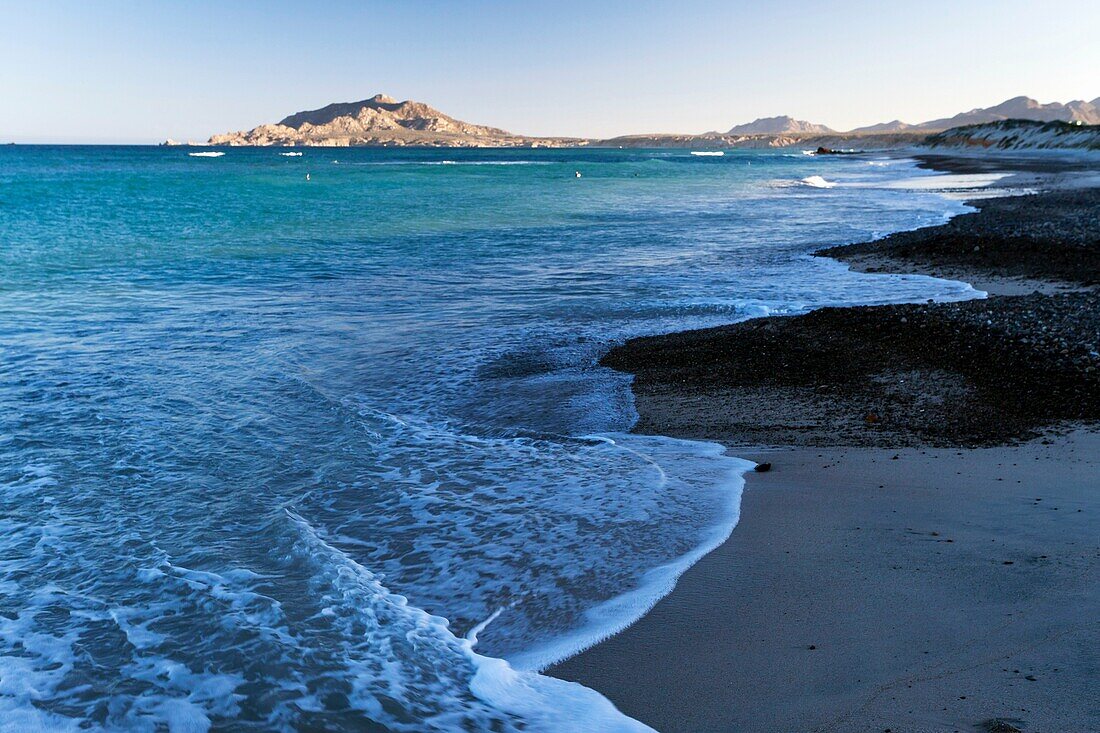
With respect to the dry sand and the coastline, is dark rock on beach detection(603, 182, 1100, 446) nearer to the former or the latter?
the coastline

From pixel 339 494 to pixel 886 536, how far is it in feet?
15.3

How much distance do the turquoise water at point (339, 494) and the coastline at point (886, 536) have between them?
0.41m

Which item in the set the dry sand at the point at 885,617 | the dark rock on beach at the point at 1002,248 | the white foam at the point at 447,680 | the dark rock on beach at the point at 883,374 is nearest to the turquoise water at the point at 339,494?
the white foam at the point at 447,680

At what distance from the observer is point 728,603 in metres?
4.82

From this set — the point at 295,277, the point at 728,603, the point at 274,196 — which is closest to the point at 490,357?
the point at 728,603

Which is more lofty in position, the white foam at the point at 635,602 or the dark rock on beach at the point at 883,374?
the dark rock on beach at the point at 883,374

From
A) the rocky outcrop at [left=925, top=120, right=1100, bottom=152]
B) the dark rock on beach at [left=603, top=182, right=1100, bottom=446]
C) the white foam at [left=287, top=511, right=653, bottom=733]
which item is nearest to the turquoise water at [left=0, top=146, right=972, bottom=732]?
the white foam at [left=287, top=511, right=653, bottom=733]

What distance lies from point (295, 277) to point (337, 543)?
16.0m

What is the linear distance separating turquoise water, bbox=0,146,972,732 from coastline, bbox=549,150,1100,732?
1.33 feet

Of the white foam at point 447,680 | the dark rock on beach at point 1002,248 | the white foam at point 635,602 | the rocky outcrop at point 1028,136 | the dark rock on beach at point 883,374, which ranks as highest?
the rocky outcrop at point 1028,136

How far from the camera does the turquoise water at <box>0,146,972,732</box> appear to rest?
431 cm

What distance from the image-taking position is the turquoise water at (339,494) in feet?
14.1

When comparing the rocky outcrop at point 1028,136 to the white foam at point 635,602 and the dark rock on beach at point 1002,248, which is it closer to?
the dark rock on beach at point 1002,248

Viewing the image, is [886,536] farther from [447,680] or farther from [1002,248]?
[1002,248]
